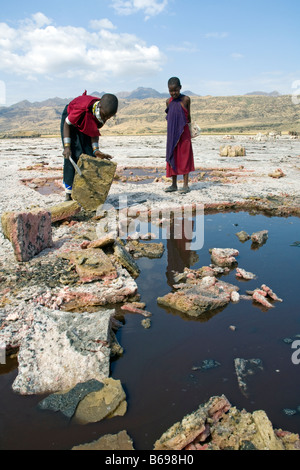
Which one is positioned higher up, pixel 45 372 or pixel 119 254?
pixel 119 254

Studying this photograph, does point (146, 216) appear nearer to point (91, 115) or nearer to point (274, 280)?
point (91, 115)

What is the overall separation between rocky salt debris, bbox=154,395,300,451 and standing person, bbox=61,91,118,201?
3.64 m

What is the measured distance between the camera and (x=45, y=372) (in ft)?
6.15

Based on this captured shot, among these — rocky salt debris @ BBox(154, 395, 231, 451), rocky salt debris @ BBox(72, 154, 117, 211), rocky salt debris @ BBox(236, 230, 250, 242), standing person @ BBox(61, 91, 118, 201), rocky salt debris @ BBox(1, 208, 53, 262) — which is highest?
standing person @ BBox(61, 91, 118, 201)

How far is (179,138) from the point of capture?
19.2 ft

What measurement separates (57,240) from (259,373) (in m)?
2.48

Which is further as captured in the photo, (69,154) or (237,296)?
(69,154)

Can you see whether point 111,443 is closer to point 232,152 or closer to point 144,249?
point 144,249

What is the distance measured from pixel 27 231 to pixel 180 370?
6.28ft

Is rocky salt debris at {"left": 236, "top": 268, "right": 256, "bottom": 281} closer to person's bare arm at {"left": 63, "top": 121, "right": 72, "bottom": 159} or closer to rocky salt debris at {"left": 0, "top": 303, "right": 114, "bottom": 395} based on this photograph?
rocky salt debris at {"left": 0, "top": 303, "right": 114, "bottom": 395}

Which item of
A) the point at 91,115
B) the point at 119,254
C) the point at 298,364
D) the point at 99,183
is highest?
the point at 91,115

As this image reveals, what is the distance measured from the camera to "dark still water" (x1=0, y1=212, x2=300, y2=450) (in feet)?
5.31

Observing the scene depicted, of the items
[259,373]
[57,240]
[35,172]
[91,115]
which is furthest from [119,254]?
[35,172]

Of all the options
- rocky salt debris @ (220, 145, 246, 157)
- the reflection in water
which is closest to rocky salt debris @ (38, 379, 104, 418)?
the reflection in water
